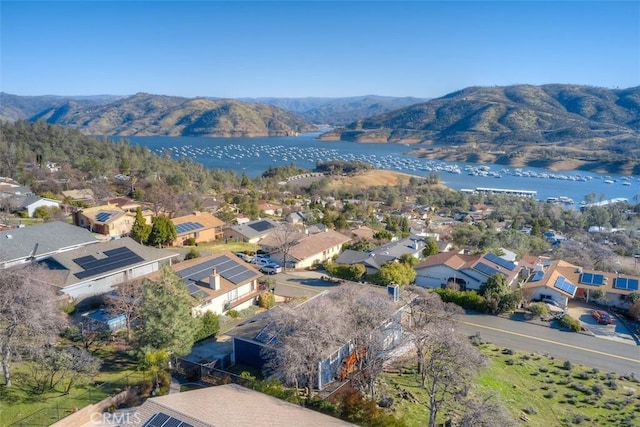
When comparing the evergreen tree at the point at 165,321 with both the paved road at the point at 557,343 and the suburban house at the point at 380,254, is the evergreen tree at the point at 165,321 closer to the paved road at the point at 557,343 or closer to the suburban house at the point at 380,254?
the paved road at the point at 557,343

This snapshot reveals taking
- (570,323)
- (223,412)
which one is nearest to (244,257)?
(570,323)

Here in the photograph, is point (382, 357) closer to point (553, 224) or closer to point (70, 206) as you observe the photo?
point (70, 206)

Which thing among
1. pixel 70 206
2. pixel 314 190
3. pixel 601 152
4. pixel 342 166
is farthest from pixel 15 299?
pixel 601 152

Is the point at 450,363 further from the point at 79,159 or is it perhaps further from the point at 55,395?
the point at 79,159

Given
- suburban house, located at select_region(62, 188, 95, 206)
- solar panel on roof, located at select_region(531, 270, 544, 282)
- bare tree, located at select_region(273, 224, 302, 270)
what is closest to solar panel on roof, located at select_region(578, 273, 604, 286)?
solar panel on roof, located at select_region(531, 270, 544, 282)

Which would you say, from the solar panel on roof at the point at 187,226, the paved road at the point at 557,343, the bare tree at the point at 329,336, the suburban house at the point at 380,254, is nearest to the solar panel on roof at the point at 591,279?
the paved road at the point at 557,343
